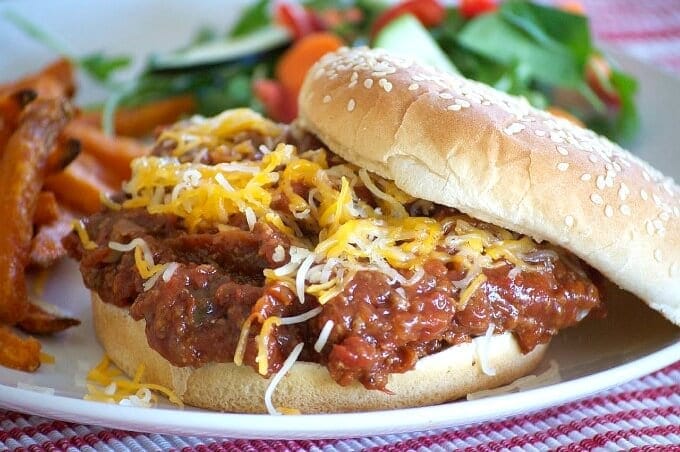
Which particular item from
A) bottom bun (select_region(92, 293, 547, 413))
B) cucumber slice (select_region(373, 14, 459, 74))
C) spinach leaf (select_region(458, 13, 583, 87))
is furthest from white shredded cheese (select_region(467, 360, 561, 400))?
spinach leaf (select_region(458, 13, 583, 87))

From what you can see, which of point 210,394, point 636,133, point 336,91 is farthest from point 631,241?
point 636,133

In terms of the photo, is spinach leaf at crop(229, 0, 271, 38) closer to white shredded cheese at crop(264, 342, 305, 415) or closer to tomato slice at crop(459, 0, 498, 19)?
tomato slice at crop(459, 0, 498, 19)

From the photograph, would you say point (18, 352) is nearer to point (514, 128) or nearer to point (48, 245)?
point (48, 245)

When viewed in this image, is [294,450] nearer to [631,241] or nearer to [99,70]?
[631,241]

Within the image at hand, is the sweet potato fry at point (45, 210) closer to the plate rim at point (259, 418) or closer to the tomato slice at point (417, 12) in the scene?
the plate rim at point (259, 418)

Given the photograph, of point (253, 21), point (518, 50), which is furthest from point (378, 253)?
point (253, 21)
